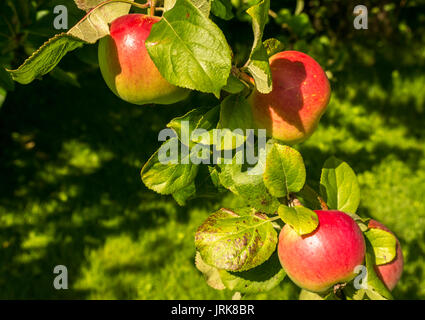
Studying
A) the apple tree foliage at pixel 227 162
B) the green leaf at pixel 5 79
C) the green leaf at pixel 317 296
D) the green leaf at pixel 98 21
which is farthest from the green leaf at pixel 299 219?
the green leaf at pixel 5 79

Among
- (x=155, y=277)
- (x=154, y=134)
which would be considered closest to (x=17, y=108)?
(x=154, y=134)

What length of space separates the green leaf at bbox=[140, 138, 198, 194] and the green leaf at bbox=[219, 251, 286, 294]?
22 cm

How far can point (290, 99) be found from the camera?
779 millimetres

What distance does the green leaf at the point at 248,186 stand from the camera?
2.67ft

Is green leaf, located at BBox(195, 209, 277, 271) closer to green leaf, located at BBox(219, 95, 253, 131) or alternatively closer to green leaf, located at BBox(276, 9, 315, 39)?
green leaf, located at BBox(219, 95, 253, 131)

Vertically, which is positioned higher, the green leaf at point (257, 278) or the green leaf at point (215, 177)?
the green leaf at point (215, 177)

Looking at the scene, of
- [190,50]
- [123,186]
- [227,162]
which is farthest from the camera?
[123,186]

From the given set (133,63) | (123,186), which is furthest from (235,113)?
(123,186)

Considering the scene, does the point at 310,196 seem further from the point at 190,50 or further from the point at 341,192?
the point at 190,50

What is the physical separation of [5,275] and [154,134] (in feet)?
4.05

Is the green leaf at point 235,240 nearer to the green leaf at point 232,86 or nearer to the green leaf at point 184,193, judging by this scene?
the green leaf at point 184,193

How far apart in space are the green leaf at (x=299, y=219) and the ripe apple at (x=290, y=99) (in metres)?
0.12

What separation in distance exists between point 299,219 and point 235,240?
0.37 ft

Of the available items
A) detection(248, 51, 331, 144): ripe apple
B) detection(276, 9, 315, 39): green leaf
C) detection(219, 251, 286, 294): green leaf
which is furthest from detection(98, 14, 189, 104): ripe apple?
detection(276, 9, 315, 39): green leaf
